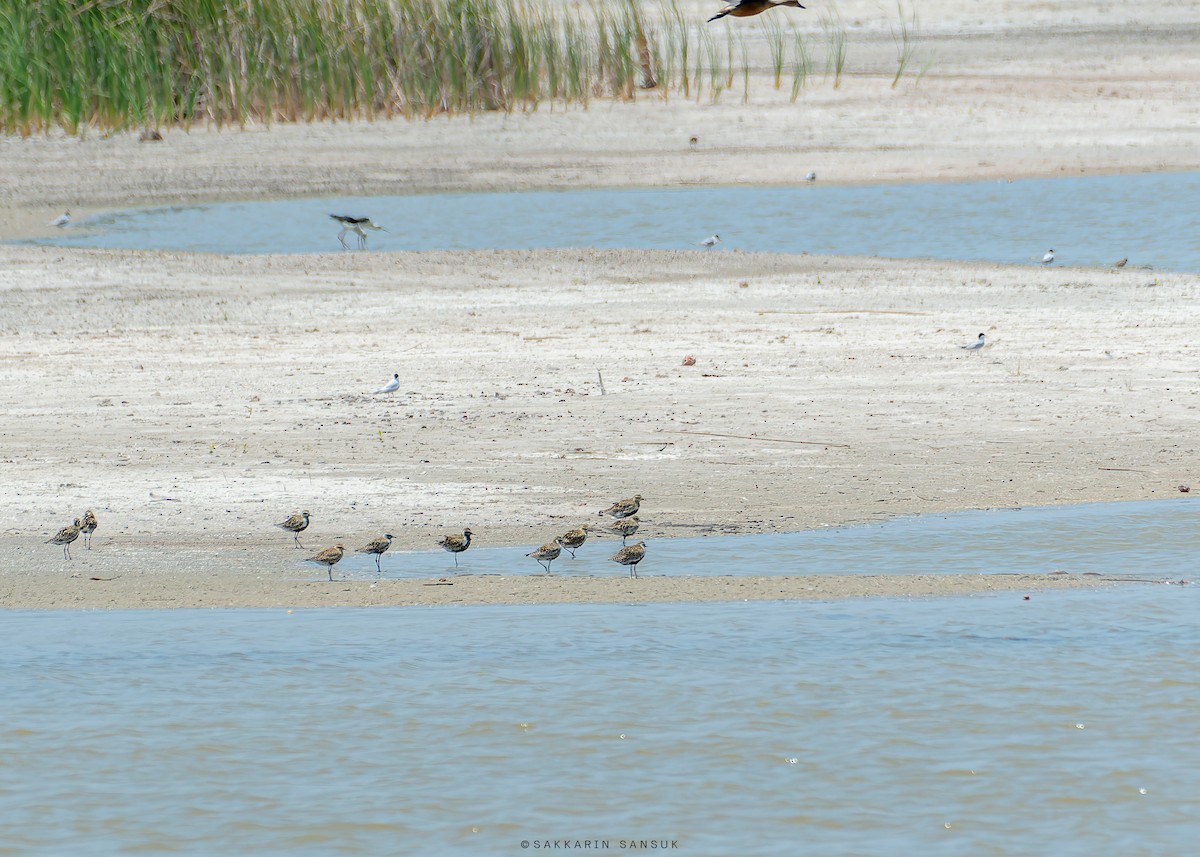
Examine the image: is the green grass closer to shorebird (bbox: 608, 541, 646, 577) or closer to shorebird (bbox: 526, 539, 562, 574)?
shorebird (bbox: 526, 539, 562, 574)

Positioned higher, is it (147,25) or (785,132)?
(147,25)

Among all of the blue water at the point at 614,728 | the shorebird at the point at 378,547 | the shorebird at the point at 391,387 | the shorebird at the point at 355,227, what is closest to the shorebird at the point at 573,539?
the blue water at the point at 614,728

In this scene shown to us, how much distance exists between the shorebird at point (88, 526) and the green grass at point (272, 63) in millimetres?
17856

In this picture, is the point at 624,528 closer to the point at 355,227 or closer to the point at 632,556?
the point at 632,556

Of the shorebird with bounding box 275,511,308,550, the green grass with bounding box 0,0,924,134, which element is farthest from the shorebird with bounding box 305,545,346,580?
the green grass with bounding box 0,0,924,134

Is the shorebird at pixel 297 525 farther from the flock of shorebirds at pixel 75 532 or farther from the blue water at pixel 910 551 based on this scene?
the flock of shorebirds at pixel 75 532

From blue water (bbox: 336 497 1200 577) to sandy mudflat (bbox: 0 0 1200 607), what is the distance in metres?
0.17

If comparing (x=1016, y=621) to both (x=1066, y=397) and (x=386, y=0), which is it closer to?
(x=1066, y=397)

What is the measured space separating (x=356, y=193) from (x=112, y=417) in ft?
41.9

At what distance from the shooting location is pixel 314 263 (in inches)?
→ 652

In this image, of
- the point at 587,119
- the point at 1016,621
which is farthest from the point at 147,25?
the point at 1016,621

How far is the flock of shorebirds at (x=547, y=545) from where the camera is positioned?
753 cm

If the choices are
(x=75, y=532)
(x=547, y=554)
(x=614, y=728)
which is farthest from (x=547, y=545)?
(x=75, y=532)

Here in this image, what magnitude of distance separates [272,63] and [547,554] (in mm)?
20025
